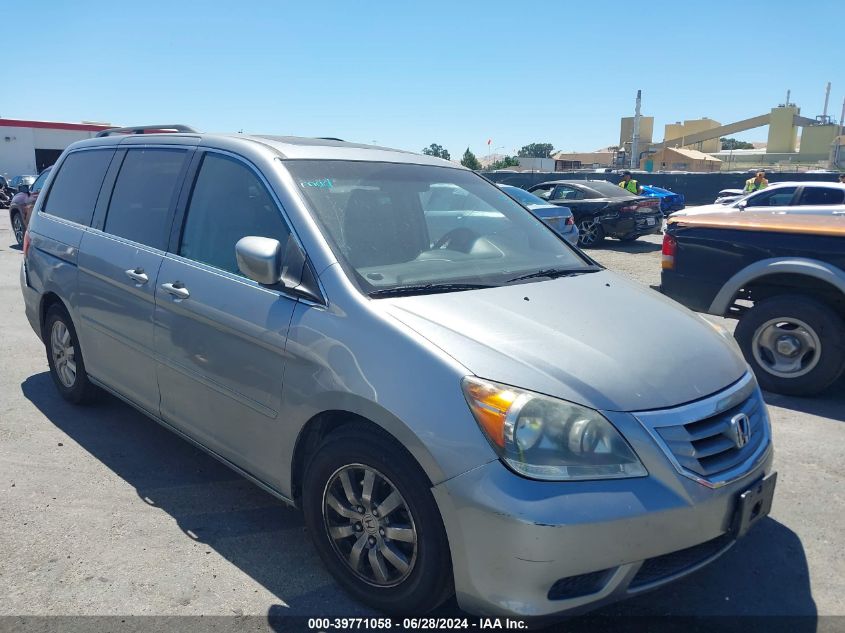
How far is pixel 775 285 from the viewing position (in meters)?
5.86

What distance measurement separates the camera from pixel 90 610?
2.88m

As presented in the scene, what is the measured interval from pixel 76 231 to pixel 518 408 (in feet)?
11.7

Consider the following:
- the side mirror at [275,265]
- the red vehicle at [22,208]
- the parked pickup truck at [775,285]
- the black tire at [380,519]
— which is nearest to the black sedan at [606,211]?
the parked pickup truck at [775,285]

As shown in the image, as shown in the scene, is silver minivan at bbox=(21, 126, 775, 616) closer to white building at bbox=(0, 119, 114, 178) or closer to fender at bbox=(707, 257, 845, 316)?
fender at bbox=(707, 257, 845, 316)

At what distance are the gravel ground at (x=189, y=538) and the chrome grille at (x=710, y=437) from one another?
0.70 metres

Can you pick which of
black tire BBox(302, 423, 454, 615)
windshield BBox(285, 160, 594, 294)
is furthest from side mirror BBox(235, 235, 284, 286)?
black tire BBox(302, 423, 454, 615)

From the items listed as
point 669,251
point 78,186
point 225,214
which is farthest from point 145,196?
point 669,251

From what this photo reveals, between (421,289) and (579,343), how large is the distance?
2.30ft

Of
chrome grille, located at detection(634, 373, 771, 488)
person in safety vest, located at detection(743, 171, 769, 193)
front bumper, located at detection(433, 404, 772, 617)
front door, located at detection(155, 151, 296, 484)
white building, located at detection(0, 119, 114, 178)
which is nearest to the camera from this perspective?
front bumper, located at detection(433, 404, 772, 617)

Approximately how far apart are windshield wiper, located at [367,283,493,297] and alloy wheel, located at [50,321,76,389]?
295cm

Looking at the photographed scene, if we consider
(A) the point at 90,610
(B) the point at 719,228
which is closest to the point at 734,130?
(B) the point at 719,228

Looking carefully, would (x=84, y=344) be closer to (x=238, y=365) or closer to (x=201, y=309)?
(x=201, y=309)

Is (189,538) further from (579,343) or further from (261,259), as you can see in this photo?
(579,343)

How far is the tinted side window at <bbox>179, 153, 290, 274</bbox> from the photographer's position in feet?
11.0
